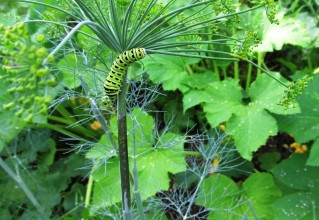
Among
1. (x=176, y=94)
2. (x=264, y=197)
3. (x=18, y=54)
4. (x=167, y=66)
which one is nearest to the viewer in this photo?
(x=18, y=54)

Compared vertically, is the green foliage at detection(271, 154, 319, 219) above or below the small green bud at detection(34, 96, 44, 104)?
below

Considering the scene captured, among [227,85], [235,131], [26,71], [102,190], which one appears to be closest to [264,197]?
[235,131]

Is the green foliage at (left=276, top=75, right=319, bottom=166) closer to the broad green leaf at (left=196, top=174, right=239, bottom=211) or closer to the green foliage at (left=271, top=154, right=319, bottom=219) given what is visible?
the green foliage at (left=271, top=154, right=319, bottom=219)

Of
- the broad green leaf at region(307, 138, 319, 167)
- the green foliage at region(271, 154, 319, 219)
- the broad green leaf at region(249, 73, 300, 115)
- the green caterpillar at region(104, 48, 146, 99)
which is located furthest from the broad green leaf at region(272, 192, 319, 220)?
the green caterpillar at region(104, 48, 146, 99)

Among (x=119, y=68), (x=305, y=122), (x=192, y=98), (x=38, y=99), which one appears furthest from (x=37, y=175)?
(x=38, y=99)

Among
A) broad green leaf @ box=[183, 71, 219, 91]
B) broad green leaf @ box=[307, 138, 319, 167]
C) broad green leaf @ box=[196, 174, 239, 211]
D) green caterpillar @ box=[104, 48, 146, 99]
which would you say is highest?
green caterpillar @ box=[104, 48, 146, 99]

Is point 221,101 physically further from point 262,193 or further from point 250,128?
point 262,193

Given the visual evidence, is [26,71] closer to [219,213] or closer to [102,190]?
[102,190]

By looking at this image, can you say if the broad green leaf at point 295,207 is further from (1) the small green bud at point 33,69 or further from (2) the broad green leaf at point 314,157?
(1) the small green bud at point 33,69
